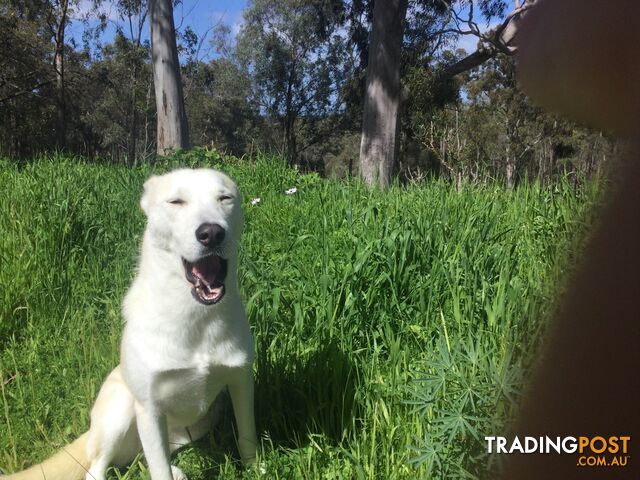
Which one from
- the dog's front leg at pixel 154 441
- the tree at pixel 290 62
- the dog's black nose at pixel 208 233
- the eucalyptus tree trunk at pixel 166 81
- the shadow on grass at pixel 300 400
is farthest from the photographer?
the tree at pixel 290 62

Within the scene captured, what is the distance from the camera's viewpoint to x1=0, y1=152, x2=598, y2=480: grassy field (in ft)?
6.44

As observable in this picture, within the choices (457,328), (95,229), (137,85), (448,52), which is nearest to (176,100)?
(95,229)

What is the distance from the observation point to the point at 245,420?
2221 millimetres

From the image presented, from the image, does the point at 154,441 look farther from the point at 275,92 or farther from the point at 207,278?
the point at 275,92

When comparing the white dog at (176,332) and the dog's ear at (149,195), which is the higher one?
the dog's ear at (149,195)

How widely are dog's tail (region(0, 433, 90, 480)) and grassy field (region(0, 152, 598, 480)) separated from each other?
17 centimetres

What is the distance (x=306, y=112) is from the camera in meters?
30.9

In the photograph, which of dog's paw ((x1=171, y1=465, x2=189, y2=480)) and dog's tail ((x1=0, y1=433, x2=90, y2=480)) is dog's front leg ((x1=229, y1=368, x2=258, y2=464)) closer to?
dog's paw ((x1=171, y1=465, x2=189, y2=480))

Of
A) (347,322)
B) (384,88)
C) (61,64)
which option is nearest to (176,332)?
(347,322)

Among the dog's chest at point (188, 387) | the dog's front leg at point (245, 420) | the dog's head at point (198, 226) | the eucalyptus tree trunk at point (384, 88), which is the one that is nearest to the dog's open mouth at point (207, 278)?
the dog's head at point (198, 226)

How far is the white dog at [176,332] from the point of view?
197cm

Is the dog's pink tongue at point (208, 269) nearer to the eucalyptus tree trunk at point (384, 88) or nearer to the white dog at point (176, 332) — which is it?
the white dog at point (176, 332)

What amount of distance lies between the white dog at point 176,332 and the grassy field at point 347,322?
251 millimetres

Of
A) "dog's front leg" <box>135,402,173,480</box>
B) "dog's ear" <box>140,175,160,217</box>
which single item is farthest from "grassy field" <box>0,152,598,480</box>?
"dog's ear" <box>140,175,160,217</box>
